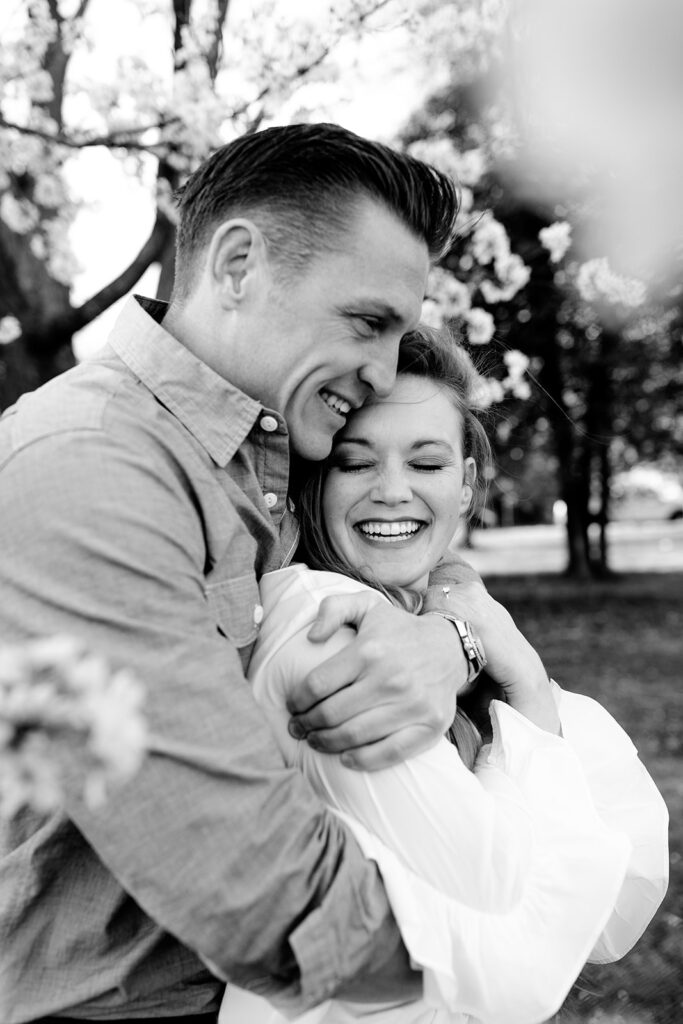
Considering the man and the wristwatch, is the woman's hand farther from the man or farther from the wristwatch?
the man

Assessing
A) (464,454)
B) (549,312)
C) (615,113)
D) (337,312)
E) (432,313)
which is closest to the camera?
(337,312)

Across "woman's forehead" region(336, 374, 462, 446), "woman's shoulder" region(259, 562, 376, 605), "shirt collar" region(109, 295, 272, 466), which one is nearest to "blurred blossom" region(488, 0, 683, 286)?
"woman's forehead" region(336, 374, 462, 446)

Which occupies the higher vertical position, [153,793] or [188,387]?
[188,387]

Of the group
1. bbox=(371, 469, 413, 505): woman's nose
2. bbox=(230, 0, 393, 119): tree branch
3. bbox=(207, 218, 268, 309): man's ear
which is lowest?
bbox=(371, 469, 413, 505): woman's nose

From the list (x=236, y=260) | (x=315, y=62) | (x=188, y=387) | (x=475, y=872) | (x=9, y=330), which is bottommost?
(x=475, y=872)

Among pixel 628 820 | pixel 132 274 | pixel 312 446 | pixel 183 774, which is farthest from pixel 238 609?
pixel 132 274

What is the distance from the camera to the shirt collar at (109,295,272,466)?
169 cm

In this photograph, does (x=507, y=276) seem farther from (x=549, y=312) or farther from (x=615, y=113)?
(x=549, y=312)

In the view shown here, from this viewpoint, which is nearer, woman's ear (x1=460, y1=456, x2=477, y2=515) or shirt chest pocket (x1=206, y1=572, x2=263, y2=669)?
shirt chest pocket (x1=206, y1=572, x2=263, y2=669)

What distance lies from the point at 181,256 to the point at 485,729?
1.32 metres

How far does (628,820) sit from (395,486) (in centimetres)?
93

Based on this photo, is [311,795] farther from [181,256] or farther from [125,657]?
[181,256]

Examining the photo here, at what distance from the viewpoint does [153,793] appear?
1.24 m

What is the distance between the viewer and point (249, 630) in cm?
168
